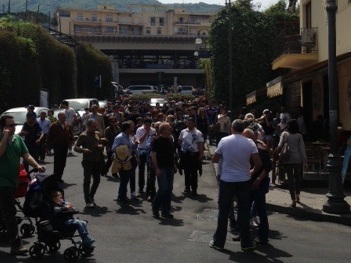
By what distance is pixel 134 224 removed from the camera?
11445mm

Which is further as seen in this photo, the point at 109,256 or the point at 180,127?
the point at 180,127

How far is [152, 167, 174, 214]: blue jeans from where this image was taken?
12.1m

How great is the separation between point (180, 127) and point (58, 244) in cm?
968

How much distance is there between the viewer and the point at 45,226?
28.5 ft

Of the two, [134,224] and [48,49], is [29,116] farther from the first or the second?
[48,49]

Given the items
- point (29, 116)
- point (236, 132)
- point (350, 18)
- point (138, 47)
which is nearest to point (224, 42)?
point (350, 18)

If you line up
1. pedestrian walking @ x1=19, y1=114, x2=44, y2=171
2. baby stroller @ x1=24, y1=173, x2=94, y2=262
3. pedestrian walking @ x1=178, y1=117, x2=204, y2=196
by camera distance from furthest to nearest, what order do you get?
1. pedestrian walking @ x1=19, y1=114, x2=44, y2=171
2. pedestrian walking @ x1=178, y1=117, x2=204, y2=196
3. baby stroller @ x1=24, y1=173, x2=94, y2=262

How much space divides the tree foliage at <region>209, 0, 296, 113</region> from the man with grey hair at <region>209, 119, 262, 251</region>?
86.8 feet

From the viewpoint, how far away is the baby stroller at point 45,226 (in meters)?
8.66

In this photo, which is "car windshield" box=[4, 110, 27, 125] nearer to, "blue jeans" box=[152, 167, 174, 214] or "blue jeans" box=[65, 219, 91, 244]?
"blue jeans" box=[152, 167, 174, 214]

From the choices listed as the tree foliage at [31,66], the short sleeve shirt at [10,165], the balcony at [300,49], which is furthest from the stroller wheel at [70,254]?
the tree foliage at [31,66]

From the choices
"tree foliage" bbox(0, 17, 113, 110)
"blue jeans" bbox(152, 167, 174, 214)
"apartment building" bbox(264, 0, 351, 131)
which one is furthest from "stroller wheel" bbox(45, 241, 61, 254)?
"tree foliage" bbox(0, 17, 113, 110)

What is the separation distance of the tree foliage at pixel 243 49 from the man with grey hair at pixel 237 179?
86.8 feet

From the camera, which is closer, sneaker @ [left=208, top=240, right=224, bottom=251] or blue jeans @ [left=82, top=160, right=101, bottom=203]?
sneaker @ [left=208, top=240, right=224, bottom=251]
